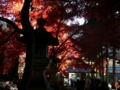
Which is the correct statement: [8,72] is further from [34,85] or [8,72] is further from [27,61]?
[27,61]

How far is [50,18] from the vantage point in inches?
552

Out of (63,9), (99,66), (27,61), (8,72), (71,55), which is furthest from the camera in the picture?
(99,66)

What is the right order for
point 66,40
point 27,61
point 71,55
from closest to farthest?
point 27,61 → point 66,40 → point 71,55

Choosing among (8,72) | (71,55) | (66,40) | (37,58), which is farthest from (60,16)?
(8,72)

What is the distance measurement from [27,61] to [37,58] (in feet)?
6.74

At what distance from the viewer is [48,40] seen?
27.8ft

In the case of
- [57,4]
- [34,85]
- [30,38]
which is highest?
[57,4]

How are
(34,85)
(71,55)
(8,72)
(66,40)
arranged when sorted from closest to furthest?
(34,85), (66,40), (71,55), (8,72)

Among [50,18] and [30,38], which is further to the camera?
[50,18]

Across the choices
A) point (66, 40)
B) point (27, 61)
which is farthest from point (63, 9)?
point (27, 61)

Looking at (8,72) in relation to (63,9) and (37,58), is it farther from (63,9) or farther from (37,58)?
(37,58)

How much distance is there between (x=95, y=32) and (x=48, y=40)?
751 cm

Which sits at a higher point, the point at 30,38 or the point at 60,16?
the point at 60,16

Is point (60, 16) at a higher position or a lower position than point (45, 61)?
higher
